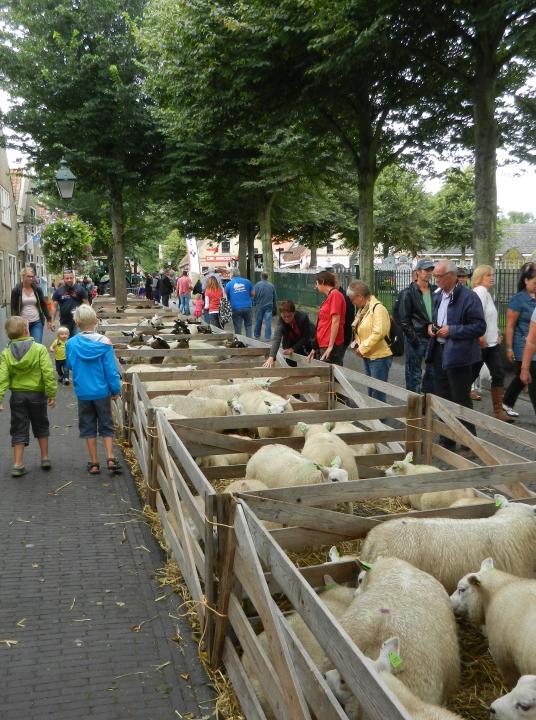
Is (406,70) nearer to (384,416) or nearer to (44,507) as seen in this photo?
(384,416)

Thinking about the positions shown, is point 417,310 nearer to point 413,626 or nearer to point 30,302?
point 413,626

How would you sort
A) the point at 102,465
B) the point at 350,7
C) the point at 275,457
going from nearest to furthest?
the point at 275,457, the point at 102,465, the point at 350,7

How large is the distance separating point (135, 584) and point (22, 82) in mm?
18307

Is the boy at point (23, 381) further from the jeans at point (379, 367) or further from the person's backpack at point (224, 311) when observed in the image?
the person's backpack at point (224, 311)

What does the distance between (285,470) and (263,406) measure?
209cm

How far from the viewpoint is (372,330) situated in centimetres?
793

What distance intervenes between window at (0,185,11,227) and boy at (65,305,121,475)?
2652 centimetres

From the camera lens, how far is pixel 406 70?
12742 mm

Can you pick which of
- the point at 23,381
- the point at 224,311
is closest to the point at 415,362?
the point at 23,381

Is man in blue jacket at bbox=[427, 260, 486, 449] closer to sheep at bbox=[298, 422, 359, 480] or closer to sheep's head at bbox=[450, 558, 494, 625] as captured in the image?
sheep at bbox=[298, 422, 359, 480]

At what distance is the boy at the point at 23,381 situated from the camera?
7109mm

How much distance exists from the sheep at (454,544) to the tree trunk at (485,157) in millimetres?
7996

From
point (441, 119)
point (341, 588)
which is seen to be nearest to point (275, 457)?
point (341, 588)

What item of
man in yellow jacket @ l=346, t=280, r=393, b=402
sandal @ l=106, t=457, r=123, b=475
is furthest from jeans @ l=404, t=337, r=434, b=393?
sandal @ l=106, t=457, r=123, b=475
